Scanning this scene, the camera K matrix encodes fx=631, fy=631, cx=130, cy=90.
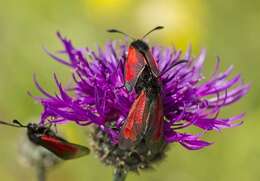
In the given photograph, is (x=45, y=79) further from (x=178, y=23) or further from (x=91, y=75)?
(x=91, y=75)

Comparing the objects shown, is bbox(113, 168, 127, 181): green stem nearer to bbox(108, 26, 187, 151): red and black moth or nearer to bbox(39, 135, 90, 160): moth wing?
bbox(39, 135, 90, 160): moth wing

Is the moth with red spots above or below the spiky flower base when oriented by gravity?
above

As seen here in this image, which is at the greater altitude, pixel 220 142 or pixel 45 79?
pixel 45 79

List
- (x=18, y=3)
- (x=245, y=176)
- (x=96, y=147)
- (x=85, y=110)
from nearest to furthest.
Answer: (x=85, y=110), (x=96, y=147), (x=245, y=176), (x=18, y=3)

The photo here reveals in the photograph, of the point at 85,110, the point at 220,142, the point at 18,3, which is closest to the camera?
the point at 85,110

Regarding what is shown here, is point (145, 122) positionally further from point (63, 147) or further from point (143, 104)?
point (63, 147)

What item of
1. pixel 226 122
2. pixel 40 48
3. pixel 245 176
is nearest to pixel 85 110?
pixel 226 122

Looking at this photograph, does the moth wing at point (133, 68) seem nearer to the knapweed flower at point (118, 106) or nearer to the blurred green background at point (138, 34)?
the knapweed flower at point (118, 106)

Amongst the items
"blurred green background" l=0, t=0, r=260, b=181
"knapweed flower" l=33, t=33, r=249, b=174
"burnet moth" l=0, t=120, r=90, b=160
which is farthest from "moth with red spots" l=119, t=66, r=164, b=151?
"blurred green background" l=0, t=0, r=260, b=181
